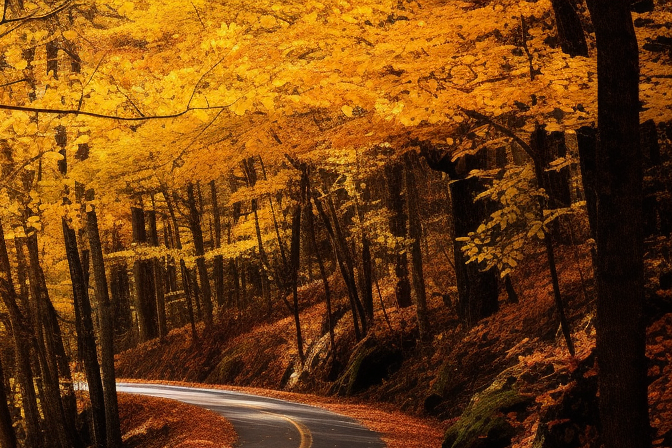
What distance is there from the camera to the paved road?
11281 mm

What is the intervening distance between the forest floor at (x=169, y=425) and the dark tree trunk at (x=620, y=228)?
7.53 metres

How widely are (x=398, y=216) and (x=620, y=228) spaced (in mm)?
14000

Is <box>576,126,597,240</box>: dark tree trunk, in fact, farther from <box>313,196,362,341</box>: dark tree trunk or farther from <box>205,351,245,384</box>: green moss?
<box>205,351,245,384</box>: green moss

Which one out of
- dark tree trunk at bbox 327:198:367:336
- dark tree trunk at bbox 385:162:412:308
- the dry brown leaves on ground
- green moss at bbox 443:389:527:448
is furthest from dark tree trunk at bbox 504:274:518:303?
green moss at bbox 443:389:527:448

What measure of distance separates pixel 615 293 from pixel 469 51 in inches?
169

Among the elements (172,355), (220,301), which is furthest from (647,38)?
(220,301)

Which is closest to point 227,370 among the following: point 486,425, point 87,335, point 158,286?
point 158,286

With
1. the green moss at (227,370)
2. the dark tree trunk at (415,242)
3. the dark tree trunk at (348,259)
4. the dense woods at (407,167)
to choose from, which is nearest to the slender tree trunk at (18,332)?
the dense woods at (407,167)

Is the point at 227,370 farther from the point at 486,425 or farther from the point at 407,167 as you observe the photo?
the point at 486,425

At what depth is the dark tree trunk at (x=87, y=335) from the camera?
14.0 m

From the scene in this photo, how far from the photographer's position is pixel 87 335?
14.4 m

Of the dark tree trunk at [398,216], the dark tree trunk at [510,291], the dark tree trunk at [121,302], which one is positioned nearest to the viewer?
the dark tree trunk at [510,291]

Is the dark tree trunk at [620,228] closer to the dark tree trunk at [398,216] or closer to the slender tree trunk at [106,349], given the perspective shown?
the slender tree trunk at [106,349]

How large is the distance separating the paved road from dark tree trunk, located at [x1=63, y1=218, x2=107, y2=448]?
2607 mm
